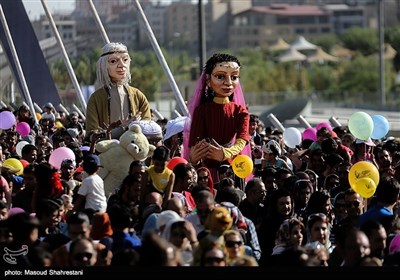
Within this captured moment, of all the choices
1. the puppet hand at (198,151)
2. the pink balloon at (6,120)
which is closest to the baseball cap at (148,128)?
the puppet hand at (198,151)

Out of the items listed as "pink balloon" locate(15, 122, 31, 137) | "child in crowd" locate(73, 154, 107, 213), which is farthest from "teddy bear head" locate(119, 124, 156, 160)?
"pink balloon" locate(15, 122, 31, 137)

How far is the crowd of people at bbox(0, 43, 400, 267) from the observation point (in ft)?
A: 36.5

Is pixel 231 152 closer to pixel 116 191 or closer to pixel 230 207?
pixel 116 191

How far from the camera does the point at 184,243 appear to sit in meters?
11.4

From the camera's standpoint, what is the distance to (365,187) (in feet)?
49.4

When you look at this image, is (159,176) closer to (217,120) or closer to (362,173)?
(362,173)

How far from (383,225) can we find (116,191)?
2.87 m

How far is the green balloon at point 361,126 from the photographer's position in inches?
774

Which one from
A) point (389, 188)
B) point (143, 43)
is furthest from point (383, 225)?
point (143, 43)

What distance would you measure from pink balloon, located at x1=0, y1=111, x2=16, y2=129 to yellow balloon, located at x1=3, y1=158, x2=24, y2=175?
23.5ft

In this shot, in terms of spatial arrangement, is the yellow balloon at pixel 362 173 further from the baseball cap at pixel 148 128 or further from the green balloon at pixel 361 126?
the green balloon at pixel 361 126

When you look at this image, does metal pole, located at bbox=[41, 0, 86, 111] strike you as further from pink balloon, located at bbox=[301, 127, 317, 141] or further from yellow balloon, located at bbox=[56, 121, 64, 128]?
pink balloon, located at bbox=[301, 127, 317, 141]

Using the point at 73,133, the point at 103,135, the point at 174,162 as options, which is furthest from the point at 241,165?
the point at 73,133

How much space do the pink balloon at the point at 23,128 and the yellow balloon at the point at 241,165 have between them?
265 inches
